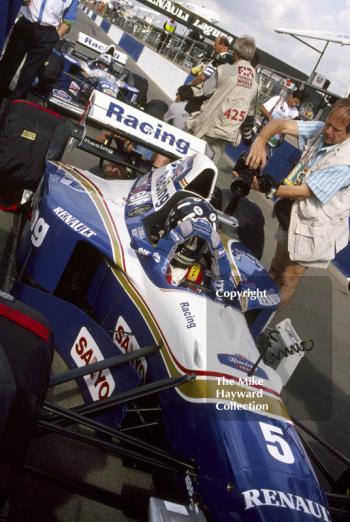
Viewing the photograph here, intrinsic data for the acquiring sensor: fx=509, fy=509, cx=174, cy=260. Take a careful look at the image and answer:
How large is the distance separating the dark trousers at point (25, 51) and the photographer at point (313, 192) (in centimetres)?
264

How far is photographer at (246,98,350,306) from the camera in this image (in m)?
3.50

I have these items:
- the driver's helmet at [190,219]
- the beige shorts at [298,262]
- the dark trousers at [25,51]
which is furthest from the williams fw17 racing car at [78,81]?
the driver's helmet at [190,219]

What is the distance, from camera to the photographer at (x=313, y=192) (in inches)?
138

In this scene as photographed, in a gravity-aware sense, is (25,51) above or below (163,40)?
below

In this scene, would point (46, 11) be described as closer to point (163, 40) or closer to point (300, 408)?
point (300, 408)

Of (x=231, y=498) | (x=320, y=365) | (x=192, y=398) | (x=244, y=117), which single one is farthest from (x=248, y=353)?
(x=244, y=117)

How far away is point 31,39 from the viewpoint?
16.6 feet

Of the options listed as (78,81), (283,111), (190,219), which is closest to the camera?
(190,219)

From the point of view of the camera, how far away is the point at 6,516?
6.40 feet

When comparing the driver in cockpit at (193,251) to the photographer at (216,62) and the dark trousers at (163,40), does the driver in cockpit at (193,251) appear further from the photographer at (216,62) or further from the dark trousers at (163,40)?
the dark trousers at (163,40)

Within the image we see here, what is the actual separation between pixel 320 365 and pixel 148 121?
8.66 feet

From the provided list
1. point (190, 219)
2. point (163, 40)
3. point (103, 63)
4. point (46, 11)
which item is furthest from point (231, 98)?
point (163, 40)

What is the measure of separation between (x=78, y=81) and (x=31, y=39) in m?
2.65

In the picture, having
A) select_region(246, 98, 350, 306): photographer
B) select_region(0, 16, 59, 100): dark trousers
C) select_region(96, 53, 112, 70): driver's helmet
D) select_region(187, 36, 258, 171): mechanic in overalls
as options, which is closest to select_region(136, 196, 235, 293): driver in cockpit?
select_region(246, 98, 350, 306): photographer
